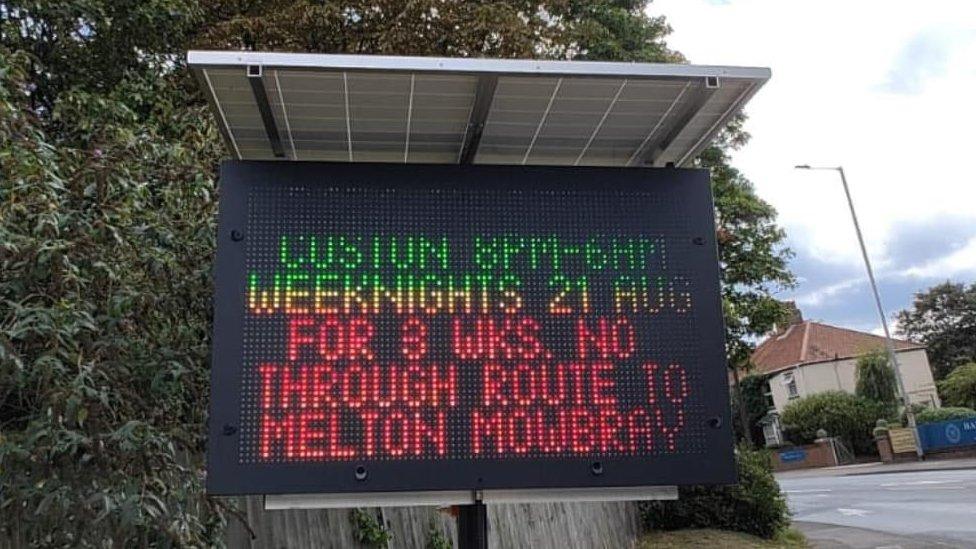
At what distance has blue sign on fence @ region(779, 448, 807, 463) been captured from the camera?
34656 mm

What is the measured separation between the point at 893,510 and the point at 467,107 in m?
13.0

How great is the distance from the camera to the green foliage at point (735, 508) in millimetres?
10633

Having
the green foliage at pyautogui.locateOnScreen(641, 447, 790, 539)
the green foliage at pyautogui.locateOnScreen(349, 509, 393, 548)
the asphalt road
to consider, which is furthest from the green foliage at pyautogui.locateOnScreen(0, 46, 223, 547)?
the asphalt road

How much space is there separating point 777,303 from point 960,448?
15101 millimetres

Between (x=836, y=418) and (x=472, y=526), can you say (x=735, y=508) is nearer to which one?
(x=472, y=526)

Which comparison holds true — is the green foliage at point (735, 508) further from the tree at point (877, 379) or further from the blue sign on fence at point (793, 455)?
the tree at point (877, 379)

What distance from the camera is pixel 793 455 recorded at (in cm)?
3494

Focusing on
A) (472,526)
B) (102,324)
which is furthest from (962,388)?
(102,324)

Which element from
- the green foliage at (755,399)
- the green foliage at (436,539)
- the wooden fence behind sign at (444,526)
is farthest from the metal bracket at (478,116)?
the green foliage at (755,399)

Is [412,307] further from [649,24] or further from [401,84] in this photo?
[649,24]

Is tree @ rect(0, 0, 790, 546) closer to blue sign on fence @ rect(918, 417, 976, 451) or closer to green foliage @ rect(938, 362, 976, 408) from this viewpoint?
blue sign on fence @ rect(918, 417, 976, 451)

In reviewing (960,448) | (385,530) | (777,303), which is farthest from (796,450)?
(385,530)

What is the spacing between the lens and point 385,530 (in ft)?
18.6

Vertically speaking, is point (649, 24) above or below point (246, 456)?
above
